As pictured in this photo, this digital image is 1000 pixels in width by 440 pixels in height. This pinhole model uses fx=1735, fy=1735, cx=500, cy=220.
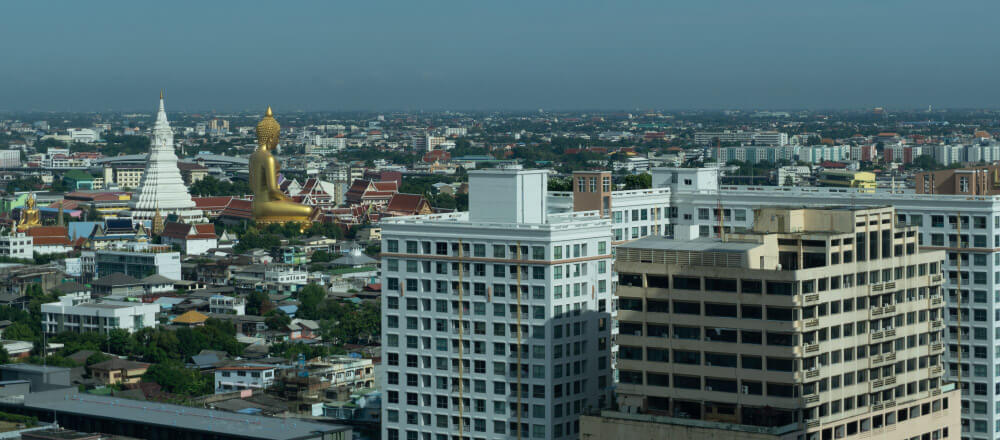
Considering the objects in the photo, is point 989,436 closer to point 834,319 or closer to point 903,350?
point 903,350

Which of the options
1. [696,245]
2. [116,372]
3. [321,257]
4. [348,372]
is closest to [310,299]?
[116,372]

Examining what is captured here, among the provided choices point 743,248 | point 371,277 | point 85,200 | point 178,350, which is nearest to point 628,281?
point 743,248

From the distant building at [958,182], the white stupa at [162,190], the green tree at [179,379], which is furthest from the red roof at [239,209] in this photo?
the distant building at [958,182]

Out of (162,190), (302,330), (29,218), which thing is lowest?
(302,330)

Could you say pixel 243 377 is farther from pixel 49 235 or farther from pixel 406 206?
pixel 406 206

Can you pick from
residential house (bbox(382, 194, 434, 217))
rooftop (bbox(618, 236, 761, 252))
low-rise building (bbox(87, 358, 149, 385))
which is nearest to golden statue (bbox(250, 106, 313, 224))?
residential house (bbox(382, 194, 434, 217))

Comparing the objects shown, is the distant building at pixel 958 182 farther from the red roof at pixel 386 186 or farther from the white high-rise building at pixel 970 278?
the red roof at pixel 386 186

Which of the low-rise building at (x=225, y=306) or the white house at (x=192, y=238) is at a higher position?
the white house at (x=192, y=238)
